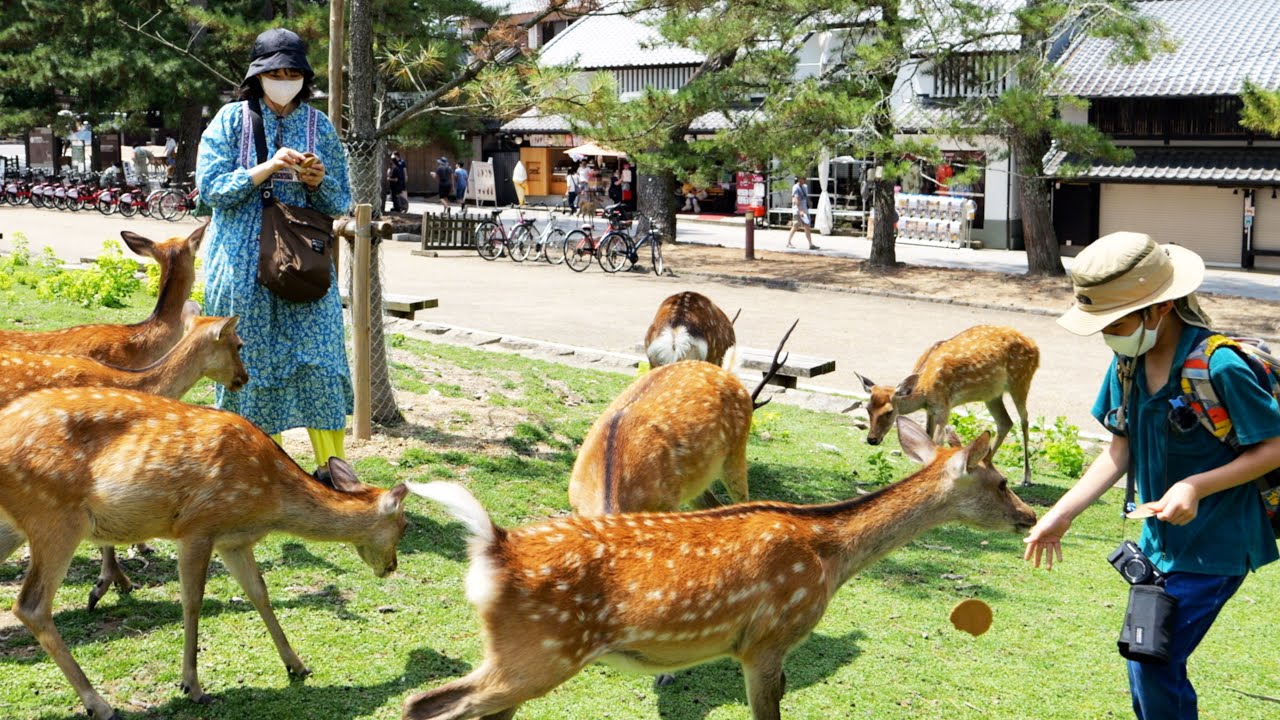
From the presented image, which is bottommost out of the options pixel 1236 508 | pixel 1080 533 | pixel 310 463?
pixel 1080 533

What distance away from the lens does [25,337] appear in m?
6.45

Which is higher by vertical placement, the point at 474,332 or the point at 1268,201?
the point at 1268,201

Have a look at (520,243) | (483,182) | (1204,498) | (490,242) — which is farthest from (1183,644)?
(483,182)

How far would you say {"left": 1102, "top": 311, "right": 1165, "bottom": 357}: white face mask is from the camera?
380 cm

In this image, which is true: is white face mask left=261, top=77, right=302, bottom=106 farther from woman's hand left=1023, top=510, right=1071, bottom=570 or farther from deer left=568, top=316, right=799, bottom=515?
woman's hand left=1023, top=510, right=1071, bottom=570

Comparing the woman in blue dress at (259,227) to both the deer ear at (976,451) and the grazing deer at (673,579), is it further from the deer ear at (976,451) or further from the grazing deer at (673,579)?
the deer ear at (976,451)

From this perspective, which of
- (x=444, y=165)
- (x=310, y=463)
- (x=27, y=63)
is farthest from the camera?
(x=444, y=165)

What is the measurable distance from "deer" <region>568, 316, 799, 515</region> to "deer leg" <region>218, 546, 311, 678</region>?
1.26 m

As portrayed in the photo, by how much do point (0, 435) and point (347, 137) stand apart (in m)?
4.61

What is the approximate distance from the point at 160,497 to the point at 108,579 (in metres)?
1.08

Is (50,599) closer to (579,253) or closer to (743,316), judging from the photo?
(743,316)

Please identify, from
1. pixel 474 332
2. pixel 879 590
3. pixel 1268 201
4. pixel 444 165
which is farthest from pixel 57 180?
pixel 879 590

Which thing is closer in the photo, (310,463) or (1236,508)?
(1236,508)

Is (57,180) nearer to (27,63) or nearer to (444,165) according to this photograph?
(27,63)
